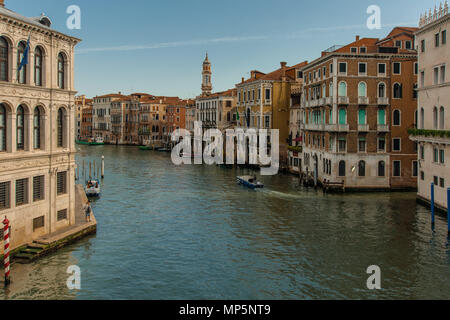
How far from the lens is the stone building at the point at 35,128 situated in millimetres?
17531

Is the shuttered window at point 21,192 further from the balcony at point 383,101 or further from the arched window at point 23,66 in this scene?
the balcony at point 383,101

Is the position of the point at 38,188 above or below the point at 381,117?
below

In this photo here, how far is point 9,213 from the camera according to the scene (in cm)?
1742

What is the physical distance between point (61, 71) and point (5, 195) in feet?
20.8

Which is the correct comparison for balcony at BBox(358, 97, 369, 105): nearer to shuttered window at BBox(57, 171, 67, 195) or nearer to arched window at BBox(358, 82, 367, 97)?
arched window at BBox(358, 82, 367, 97)

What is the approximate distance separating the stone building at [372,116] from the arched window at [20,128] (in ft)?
84.9

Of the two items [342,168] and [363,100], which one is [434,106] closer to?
[363,100]

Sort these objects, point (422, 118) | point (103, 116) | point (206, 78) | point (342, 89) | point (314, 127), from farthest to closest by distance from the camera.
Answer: point (103, 116) < point (206, 78) < point (314, 127) < point (342, 89) < point (422, 118)

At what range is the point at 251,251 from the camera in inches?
826

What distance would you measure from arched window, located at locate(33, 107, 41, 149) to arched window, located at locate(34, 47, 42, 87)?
3.70 feet

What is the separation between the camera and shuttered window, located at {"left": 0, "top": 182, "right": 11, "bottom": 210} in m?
17.2

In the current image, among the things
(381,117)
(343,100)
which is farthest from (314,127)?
(381,117)

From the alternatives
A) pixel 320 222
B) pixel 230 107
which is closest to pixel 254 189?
pixel 320 222
